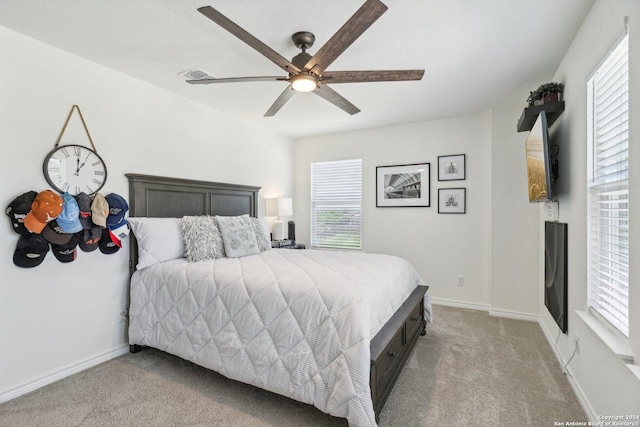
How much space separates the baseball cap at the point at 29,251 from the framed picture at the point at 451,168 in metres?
4.20

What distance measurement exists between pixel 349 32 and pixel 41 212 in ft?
7.61

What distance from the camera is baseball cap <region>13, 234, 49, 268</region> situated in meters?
2.11

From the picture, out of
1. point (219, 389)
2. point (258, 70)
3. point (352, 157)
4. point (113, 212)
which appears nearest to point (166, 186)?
point (113, 212)

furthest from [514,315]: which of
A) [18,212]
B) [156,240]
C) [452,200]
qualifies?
[18,212]

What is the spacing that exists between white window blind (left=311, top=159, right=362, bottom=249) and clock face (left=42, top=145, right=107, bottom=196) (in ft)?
10.2

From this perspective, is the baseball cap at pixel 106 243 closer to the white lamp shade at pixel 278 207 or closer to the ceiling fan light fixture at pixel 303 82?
the ceiling fan light fixture at pixel 303 82

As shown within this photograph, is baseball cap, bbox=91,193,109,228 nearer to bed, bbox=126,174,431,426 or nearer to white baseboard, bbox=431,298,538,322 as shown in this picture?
bed, bbox=126,174,431,426

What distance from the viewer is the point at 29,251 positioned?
212cm

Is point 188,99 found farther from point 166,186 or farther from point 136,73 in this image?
point 166,186

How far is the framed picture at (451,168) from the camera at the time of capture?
4047 mm

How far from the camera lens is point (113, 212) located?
2.57m

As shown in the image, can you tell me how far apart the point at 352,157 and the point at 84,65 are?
336cm

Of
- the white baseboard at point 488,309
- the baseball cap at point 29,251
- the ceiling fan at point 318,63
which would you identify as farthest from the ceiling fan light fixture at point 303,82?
the white baseboard at point 488,309

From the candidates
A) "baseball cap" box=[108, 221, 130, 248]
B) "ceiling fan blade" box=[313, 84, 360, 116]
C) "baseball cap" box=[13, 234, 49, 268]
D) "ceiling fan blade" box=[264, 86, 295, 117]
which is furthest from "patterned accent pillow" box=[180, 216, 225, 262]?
"ceiling fan blade" box=[313, 84, 360, 116]
